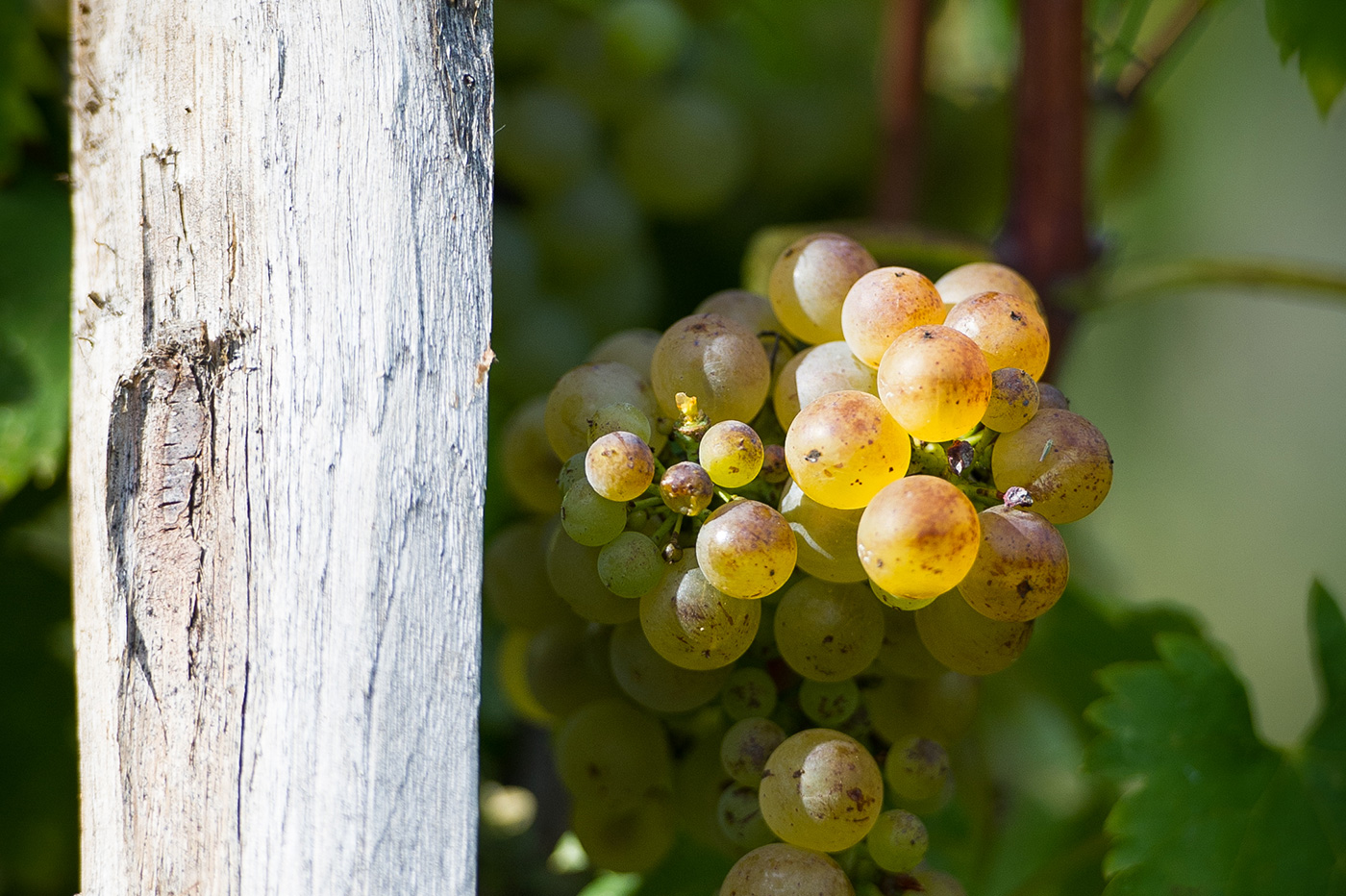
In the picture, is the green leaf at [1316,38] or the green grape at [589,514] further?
the green leaf at [1316,38]

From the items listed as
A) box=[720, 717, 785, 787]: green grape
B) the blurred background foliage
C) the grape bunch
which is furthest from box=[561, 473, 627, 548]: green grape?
the blurred background foliage

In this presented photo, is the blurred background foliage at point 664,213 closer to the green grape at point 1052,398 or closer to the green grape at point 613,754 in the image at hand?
the green grape at point 613,754

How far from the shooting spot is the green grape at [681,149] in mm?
676

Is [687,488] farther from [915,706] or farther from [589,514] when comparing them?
[915,706]

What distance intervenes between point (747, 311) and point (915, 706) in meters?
0.19

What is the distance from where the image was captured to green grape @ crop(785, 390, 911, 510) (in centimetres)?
32

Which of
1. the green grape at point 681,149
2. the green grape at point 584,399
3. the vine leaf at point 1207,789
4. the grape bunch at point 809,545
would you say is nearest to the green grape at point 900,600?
the grape bunch at point 809,545

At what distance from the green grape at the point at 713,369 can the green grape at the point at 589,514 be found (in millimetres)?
51

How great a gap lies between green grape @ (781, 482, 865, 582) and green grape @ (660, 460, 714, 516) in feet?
0.11

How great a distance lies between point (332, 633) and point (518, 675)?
257 mm

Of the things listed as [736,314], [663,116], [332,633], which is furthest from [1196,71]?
[332,633]

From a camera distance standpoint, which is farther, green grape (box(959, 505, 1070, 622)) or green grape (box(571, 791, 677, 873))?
green grape (box(571, 791, 677, 873))

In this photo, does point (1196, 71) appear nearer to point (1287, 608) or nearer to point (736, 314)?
point (736, 314)

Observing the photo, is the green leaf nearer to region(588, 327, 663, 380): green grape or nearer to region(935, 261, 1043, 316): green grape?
region(935, 261, 1043, 316): green grape
